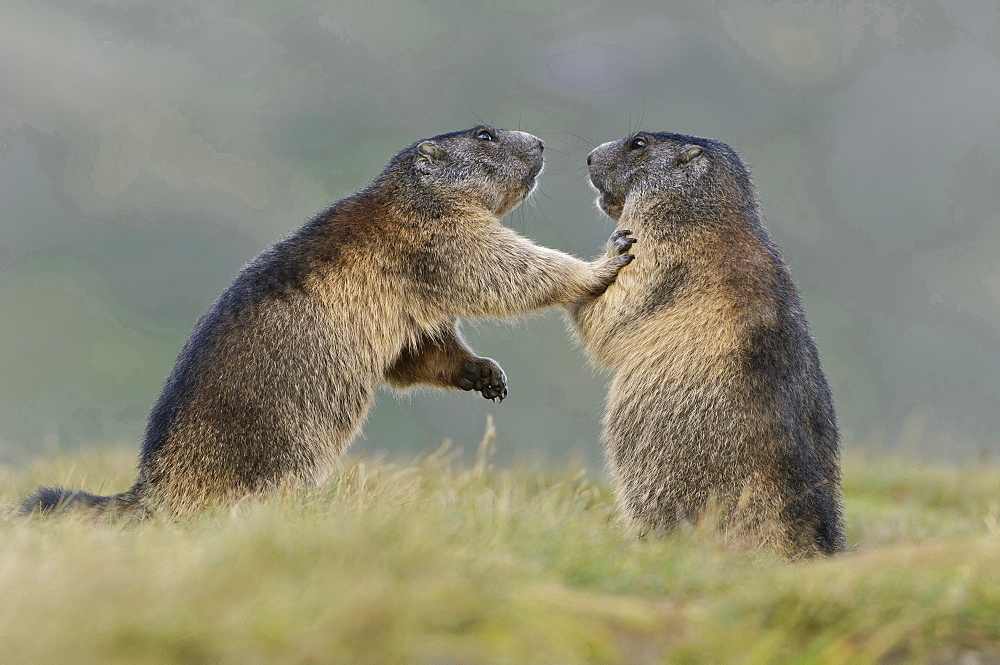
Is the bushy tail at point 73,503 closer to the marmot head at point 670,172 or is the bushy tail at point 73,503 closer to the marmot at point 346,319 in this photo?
the marmot at point 346,319

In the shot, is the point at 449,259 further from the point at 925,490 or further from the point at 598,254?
the point at 925,490

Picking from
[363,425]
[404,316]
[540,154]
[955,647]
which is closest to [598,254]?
[540,154]

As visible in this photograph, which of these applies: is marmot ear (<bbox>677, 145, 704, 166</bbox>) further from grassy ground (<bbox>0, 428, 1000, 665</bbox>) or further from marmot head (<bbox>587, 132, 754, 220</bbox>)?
grassy ground (<bbox>0, 428, 1000, 665</bbox>)

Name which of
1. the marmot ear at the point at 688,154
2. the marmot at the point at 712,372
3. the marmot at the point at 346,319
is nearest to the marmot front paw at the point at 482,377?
the marmot at the point at 346,319

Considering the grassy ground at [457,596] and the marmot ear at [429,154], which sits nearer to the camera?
the grassy ground at [457,596]

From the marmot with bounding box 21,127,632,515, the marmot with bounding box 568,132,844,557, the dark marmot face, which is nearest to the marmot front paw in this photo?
the marmot with bounding box 21,127,632,515

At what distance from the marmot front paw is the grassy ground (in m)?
2.95

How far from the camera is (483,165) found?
347 inches

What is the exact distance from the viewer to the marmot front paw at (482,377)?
873cm

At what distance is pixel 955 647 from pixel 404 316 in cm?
491

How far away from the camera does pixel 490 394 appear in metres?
8.80

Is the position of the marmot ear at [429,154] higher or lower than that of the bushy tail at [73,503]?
higher

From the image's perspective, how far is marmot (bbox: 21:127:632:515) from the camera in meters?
6.99

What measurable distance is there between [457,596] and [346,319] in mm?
3872
